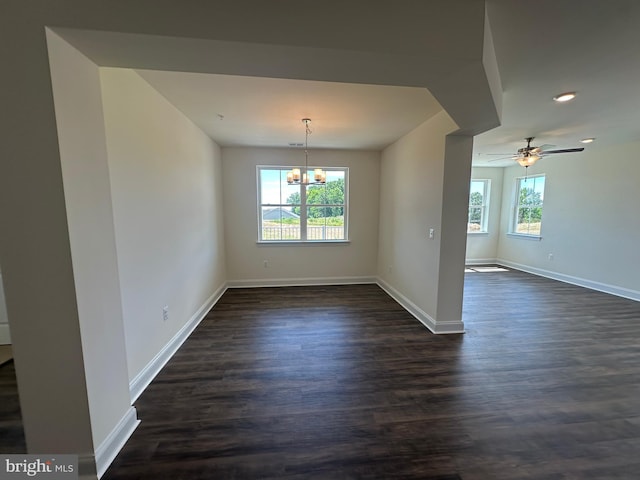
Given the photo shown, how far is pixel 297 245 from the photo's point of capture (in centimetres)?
507

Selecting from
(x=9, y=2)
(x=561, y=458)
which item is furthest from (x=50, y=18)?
(x=561, y=458)

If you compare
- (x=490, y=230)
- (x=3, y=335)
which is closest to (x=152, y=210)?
(x=3, y=335)

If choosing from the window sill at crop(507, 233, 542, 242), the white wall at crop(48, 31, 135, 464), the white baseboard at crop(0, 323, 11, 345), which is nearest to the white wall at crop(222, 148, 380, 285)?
the white baseboard at crop(0, 323, 11, 345)

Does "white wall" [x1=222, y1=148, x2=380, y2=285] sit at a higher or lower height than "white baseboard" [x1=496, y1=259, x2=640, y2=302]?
higher

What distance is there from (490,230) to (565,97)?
204 inches

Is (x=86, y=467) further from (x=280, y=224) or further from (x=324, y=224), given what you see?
(x=324, y=224)

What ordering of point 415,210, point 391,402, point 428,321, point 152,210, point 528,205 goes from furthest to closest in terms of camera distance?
point 528,205
point 415,210
point 428,321
point 152,210
point 391,402

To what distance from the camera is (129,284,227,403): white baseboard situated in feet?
6.75

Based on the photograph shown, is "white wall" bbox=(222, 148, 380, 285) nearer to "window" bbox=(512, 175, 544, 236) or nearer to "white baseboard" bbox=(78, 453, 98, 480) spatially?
"white baseboard" bbox=(78, 453, 98, 480)

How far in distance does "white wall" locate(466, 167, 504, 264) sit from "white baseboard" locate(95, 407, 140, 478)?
7448mm

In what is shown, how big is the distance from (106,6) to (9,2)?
1.26ft

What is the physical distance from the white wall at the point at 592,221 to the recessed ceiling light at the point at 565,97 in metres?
3.16

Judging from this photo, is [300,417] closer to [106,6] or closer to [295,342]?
[295,342]

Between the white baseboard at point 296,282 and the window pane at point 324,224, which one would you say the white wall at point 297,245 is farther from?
the window pane at point 324,224
